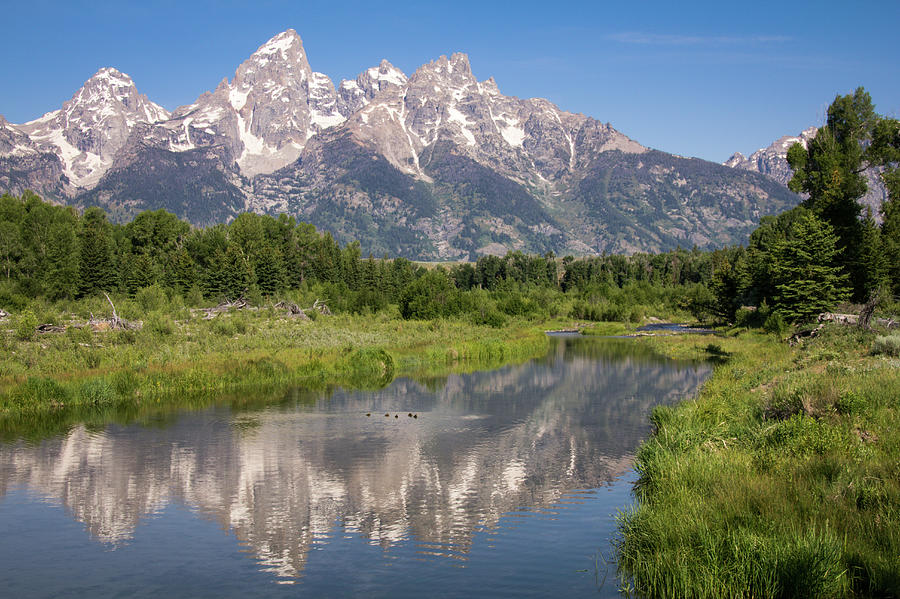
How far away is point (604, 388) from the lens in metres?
51.1

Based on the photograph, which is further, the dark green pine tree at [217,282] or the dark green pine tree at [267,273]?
the dark green pine tree at [267,273]

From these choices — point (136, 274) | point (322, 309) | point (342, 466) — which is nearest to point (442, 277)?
point (322, 309)

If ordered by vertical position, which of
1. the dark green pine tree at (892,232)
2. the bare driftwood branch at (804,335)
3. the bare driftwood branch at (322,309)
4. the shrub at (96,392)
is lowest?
the shrub at (96,392)

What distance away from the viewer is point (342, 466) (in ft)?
92.8

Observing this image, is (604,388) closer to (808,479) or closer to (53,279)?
(808,479)

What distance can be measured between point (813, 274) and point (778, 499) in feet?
190

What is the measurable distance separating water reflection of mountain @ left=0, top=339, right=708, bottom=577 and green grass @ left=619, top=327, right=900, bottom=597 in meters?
4.67

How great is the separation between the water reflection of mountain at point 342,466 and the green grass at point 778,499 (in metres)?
4.67

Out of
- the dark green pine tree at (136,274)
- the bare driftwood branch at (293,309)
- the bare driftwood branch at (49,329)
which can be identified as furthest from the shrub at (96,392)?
the dark green pine tree at (136,274)

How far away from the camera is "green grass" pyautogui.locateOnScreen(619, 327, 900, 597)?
14.2m

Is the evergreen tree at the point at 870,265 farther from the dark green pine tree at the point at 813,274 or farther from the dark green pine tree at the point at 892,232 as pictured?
the dark green pine tree at the point at 813,274

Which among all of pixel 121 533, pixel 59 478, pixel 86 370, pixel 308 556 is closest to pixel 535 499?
pixel 308 556

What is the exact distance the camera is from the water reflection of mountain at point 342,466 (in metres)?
21.9

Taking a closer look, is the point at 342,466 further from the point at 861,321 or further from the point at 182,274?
the point at 182,274
